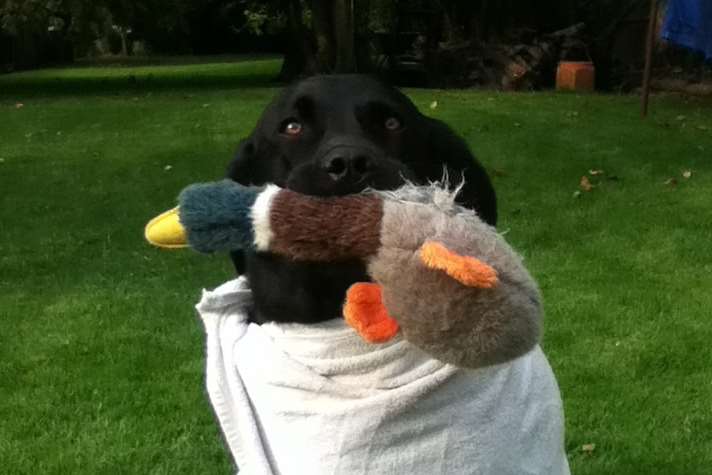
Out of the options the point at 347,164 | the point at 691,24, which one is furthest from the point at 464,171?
the point at 691,24

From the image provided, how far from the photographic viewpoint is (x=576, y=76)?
16.2m

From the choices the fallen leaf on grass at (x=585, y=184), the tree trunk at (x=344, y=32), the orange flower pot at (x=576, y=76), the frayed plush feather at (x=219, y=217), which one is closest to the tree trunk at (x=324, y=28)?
the tree trunk at (x=344, y=32)

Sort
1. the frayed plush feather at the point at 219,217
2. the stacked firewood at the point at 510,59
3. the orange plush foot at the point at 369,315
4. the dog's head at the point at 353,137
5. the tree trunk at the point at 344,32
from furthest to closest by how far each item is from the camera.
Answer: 1. the tree trunk at the point at 344,32
2. the stacked firewood at the point at 510,59
3. the dog's head at the point at 353,137
4. the frayed plush feather at the point at 219,217
5. the orange plush foot at the point at 369,315

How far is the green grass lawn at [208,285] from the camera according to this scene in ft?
12.6

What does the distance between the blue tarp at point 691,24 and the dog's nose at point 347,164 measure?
9.18 metres

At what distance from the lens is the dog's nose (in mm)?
2086

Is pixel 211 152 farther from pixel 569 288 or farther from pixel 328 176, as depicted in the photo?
pixel 328 176

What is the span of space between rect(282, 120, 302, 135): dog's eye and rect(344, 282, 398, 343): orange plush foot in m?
0.72

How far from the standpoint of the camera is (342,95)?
245 cm

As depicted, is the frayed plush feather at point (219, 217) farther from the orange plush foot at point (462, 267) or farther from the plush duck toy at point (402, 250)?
the orange plush foot at point (462, 267)

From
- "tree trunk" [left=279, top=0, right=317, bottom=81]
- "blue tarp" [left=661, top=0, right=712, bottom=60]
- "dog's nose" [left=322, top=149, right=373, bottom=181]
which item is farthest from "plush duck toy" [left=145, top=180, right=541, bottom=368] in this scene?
"tree trunk" [left=279, top=0, right=317, bottom=81]

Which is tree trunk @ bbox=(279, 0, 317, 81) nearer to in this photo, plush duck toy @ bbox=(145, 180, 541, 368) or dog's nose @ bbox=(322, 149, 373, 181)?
dog's nose @ bbox=(322, 149, 373, 181)

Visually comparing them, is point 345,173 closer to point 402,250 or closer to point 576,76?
point 402,250

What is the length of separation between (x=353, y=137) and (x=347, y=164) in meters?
0.24
